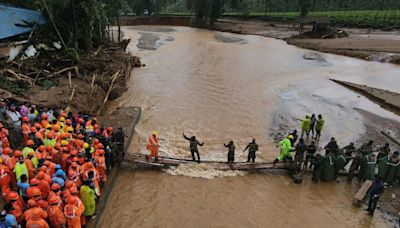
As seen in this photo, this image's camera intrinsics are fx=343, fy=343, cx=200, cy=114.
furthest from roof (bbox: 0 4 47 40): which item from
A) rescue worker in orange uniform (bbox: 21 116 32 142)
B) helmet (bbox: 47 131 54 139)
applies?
helmet (bbox: 47 131 54 139)

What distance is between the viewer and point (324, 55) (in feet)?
122

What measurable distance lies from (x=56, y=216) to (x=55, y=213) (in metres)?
0.08

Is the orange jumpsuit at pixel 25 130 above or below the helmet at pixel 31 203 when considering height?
above

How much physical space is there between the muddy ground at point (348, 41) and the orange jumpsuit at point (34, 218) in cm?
3219

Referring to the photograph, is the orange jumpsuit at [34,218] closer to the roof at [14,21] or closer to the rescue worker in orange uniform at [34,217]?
the rescue worker in orange uniform at [34,217]

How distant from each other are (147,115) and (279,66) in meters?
17.5

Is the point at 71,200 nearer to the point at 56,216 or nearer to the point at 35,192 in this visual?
the point at 56,216

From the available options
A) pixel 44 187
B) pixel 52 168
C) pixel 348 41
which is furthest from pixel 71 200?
pixel 348 41

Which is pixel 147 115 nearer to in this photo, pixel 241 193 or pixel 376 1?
pixel 241 193

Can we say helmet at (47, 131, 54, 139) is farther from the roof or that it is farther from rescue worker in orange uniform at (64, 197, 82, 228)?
the roof

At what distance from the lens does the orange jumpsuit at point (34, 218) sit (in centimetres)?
731

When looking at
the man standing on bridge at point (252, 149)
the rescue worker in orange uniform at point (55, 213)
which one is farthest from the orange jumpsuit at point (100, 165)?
the man standing on bridge at point (252, 149)

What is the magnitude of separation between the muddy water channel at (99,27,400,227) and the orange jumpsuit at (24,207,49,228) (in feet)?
8.47

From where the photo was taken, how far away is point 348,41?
134 ft
